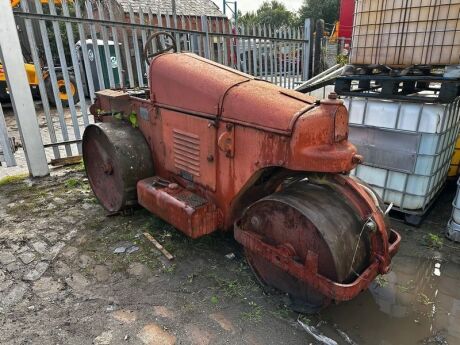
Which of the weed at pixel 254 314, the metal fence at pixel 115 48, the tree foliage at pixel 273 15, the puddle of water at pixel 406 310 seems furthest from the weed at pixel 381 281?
the tree foliage at pixel 273 15

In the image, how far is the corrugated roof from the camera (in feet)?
56.4

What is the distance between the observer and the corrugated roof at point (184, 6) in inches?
677

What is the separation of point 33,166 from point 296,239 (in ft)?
13.5

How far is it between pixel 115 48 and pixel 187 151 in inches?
134

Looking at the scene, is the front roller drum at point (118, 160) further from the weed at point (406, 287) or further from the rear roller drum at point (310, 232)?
the weed at point (406, 287)

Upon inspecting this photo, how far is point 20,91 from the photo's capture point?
14.8 ft

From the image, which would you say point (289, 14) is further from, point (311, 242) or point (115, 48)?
point (311, 242)

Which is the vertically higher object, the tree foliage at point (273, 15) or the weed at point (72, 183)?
the tree foliage at point (273, 15)

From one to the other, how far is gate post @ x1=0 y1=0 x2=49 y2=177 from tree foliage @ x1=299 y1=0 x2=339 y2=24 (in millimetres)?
37357

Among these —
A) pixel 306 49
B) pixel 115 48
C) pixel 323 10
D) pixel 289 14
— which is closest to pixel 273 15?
pixel 289 14

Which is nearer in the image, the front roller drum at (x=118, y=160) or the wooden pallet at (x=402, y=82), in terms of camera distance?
the wooden pallet at (x=402, y=82)

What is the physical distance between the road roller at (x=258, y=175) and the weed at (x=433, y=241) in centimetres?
130

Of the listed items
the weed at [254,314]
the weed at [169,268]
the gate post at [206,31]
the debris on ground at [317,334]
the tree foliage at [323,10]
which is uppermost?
the tree foliage at [323,10]

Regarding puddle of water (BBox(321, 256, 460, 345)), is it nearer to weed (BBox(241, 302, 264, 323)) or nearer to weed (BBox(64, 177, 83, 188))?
weed (BBox(241, 302, 264, 323))
